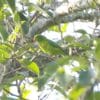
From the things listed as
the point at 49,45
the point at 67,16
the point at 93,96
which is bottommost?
the point at 93,96

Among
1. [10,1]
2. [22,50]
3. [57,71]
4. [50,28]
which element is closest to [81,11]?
[50,28]

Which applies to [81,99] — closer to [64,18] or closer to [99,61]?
[99,61]

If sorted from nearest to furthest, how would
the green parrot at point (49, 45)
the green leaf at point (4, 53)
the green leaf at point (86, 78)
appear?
the green leaf at point (86, 78) < the green parrot at point (49, 45) < the green leaf at point (4, 53)

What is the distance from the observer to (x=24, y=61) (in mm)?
957

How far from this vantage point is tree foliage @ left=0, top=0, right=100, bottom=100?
1.41ft

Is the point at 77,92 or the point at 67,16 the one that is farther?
the point at 67,16

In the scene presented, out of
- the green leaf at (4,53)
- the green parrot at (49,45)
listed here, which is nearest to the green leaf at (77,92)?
the green parrot at (49,45)

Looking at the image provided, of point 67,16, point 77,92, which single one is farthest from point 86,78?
point 67,16

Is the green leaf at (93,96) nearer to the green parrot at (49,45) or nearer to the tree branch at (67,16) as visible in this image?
the green parrot at (49,45)

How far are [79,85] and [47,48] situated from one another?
44 cm

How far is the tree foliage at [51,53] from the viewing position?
1.41ft

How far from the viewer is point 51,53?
32.5 inches

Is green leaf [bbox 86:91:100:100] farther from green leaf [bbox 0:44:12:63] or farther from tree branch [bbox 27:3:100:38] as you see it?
tree branch [bbox 27:3:100:38]

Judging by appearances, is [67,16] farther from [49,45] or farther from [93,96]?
[93,96]
